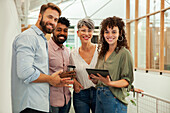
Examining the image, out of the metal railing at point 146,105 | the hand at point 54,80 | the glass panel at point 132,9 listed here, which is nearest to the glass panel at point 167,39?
the glass panel at point 132,9

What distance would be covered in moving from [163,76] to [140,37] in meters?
2.88

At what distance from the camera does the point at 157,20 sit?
7.39 meters

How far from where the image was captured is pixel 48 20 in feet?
6.13

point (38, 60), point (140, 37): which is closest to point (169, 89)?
point (140, 37)

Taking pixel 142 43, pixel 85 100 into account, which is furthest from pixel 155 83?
pixel 85 100

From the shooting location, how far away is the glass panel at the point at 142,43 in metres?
8.56

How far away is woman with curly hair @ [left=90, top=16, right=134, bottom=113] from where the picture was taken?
5.66 feet

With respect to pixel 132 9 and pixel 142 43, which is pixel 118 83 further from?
pixel 132 9

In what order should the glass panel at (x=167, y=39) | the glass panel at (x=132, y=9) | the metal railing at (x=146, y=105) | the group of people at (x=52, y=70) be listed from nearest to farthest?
the group of people at (x=52, y=70), the metal railing at (x=146, y=105), the glass panel at (x=167, y=39), the glass panel at (x=132, y=9)

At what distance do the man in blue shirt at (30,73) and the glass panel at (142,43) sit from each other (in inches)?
293

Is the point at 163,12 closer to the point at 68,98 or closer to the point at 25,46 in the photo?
the point at 68,98

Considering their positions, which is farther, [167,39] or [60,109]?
[167,39]

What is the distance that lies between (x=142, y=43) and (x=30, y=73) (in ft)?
25.9

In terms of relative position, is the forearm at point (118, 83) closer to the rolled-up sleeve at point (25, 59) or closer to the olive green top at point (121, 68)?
the olive green top at point (121, 68)
